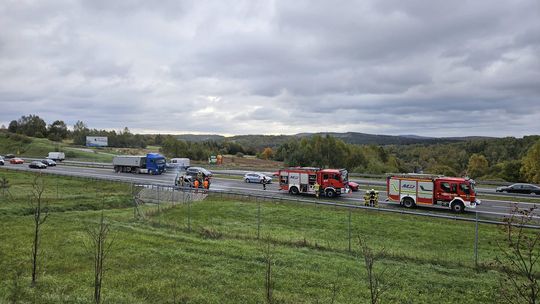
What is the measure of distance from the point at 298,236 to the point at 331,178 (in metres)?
17.0

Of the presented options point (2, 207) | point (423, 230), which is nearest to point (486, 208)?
point (423, 230)

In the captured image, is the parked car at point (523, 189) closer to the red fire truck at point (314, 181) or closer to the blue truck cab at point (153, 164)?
the red fire truck at point (314, 181)

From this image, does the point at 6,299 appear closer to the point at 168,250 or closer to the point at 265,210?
the point at 168,250

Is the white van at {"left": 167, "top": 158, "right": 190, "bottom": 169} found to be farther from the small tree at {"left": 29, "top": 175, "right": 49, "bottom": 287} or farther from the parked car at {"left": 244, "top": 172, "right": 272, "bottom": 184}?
the small tree at {"left": 29, "top": 175, "right": 49, "bottom": 287}

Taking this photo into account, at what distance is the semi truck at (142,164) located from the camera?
59.4 metres

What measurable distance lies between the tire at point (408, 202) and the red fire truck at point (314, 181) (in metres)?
6.36

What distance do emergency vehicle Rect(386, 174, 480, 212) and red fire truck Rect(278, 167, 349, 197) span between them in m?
5.29

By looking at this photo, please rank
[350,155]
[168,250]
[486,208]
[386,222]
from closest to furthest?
[168,250] < [386,222] < [486,208] < [350,155]

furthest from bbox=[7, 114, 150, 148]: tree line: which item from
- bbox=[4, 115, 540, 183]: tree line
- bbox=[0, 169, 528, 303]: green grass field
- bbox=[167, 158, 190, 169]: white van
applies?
Result: bbox=[0, 169, 528, 303]: green grass field

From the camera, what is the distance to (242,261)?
555 inches

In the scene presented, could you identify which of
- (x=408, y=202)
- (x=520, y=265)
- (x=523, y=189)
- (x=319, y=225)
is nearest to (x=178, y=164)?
(x=408, y=202)

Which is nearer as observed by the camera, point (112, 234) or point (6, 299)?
point (6, 299)

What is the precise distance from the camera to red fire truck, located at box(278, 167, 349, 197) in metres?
36.4

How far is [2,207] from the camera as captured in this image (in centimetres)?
2506
